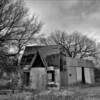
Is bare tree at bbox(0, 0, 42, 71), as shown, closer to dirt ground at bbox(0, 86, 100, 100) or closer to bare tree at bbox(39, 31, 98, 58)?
dirt ground at bbox(0, 86, 100, 100)

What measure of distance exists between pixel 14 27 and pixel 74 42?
27.8m

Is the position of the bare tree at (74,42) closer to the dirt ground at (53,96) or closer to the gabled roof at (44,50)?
the gabled roof at (44,50)

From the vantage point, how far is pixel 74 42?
42562 millimetres

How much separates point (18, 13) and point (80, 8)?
7.55 m

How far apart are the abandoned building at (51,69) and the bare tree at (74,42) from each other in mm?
14282

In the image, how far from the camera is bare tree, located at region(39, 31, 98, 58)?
41469mm

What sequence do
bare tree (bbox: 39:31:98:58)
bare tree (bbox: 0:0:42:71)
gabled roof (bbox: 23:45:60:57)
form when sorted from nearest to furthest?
bare tree (bbox: 0:0:42:71) < gabled roof (bbox: 23:45:60:57) < bare tree (bbox: 39:31:98:58)

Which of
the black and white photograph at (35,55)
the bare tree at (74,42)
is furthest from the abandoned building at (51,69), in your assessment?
the bare tree at (74,42)

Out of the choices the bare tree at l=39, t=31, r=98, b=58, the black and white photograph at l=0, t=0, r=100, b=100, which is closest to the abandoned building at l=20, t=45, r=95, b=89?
the black and white photograph at l=0, t=0, r=100, b=100

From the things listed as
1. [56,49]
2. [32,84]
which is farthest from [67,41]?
[32,84]

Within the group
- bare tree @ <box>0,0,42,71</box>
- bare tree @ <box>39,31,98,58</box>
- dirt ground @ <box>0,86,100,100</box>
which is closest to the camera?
dirt ground @ <box>0,86,100,100</box>

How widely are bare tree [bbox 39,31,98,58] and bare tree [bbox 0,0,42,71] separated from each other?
23240 mm

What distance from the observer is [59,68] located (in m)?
21.7

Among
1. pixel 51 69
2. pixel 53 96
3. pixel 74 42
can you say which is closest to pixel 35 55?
pixel 51 69
